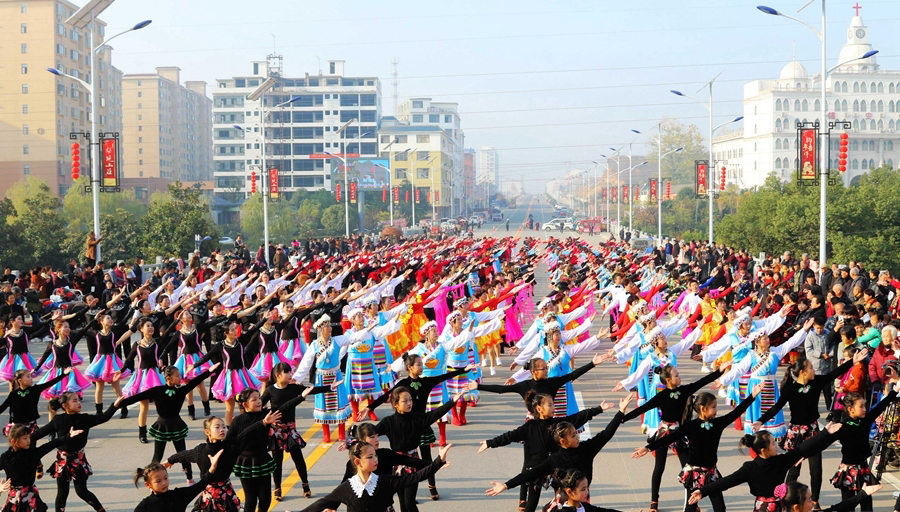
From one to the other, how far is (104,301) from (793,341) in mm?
14676

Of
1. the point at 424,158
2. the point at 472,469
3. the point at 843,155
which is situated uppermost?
the point at 424,158

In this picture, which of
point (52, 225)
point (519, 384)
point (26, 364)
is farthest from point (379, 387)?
point (52, 225)

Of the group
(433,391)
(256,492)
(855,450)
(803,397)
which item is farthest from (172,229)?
(855,450)

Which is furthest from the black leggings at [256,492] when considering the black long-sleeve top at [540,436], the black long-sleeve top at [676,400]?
the black long-sleeve top at [676,400]

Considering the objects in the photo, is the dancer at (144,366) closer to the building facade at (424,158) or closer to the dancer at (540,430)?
the dancer at (540,430)

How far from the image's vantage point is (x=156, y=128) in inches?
4702

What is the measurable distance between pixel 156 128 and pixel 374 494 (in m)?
119

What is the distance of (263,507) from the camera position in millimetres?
8305

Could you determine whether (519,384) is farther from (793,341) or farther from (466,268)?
(466,268)

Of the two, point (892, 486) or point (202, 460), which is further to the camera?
point (892, 486)

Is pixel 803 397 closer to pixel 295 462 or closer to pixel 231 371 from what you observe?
pixel 295 462

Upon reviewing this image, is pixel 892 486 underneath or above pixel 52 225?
underneath

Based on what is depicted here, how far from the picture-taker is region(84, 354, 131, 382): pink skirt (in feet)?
42.4

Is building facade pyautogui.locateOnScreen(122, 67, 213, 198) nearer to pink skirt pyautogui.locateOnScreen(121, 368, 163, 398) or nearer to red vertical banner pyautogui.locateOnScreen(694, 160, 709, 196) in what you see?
red vertical banner pyautogui.locateOnScreen(694, 160, 709, 196)
